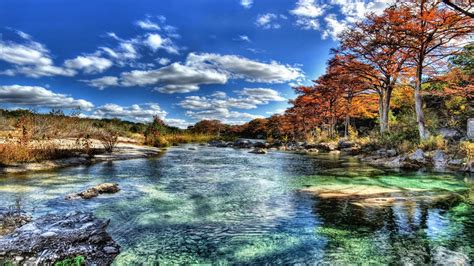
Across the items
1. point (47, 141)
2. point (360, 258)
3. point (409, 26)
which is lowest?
point (360, 258)

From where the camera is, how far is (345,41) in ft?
66.1

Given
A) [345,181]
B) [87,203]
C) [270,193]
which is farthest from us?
[345,181]

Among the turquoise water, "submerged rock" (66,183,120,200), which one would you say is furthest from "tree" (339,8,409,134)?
"submerged rock" (66,183,120,200)

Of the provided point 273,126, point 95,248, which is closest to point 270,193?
point 95,248

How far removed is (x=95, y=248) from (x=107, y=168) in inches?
371

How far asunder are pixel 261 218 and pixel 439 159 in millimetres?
10967

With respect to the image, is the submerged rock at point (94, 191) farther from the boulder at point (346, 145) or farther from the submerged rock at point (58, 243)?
the boulder at point (346, 145)

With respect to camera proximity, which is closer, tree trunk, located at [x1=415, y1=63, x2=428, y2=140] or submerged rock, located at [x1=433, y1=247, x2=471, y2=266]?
submerged rock, located at [x1=433, y1=247, x2=471, y2=266]

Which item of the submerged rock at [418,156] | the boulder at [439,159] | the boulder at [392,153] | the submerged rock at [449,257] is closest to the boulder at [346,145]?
the boulder at [392,153]

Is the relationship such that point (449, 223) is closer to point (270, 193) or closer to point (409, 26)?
point (270, 193)

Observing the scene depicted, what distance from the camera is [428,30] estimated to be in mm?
15148

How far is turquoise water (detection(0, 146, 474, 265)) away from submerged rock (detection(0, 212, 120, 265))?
0.81ft

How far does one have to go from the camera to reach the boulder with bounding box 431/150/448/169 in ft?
41.9

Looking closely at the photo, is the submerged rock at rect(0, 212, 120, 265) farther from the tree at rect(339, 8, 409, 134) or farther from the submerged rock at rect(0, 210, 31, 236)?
the tree at rect(339, 8, 409, 134)
